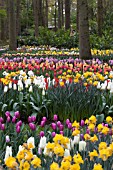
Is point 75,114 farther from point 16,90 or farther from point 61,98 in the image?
point 16,90

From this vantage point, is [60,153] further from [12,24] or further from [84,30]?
[12,24]

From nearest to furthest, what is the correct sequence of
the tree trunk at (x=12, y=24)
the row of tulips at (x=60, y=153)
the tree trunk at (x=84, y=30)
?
the row of tulips at (x=60, y=153), the tree trunk at (x=84, y=30), the tree trunk at (x=12, y=24)

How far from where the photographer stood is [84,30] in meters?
9.19

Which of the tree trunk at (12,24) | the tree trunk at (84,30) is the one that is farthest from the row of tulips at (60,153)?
the tree trunk at (12,24)

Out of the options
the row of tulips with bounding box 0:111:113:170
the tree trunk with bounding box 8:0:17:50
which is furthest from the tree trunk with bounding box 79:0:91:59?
the row of tulips with bounding box 0:111:113:170

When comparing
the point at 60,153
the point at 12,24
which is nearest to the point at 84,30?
the point at 12,24

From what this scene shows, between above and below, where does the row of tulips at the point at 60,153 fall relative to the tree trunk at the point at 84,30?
below

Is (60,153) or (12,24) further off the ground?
(12,24)

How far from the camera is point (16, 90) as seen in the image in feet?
17.2

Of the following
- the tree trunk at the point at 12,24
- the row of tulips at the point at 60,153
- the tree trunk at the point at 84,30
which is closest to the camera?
the row of tulips at the point at 60,153

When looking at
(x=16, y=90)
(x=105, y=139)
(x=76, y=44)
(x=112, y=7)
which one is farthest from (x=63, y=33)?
(x=105, y=139)

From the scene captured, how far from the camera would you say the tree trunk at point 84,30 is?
352 inches

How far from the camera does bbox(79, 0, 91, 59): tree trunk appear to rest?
8.94 metres

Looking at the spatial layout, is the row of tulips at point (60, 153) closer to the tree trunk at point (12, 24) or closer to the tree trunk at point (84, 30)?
the tree trunk at point (84, 30)
